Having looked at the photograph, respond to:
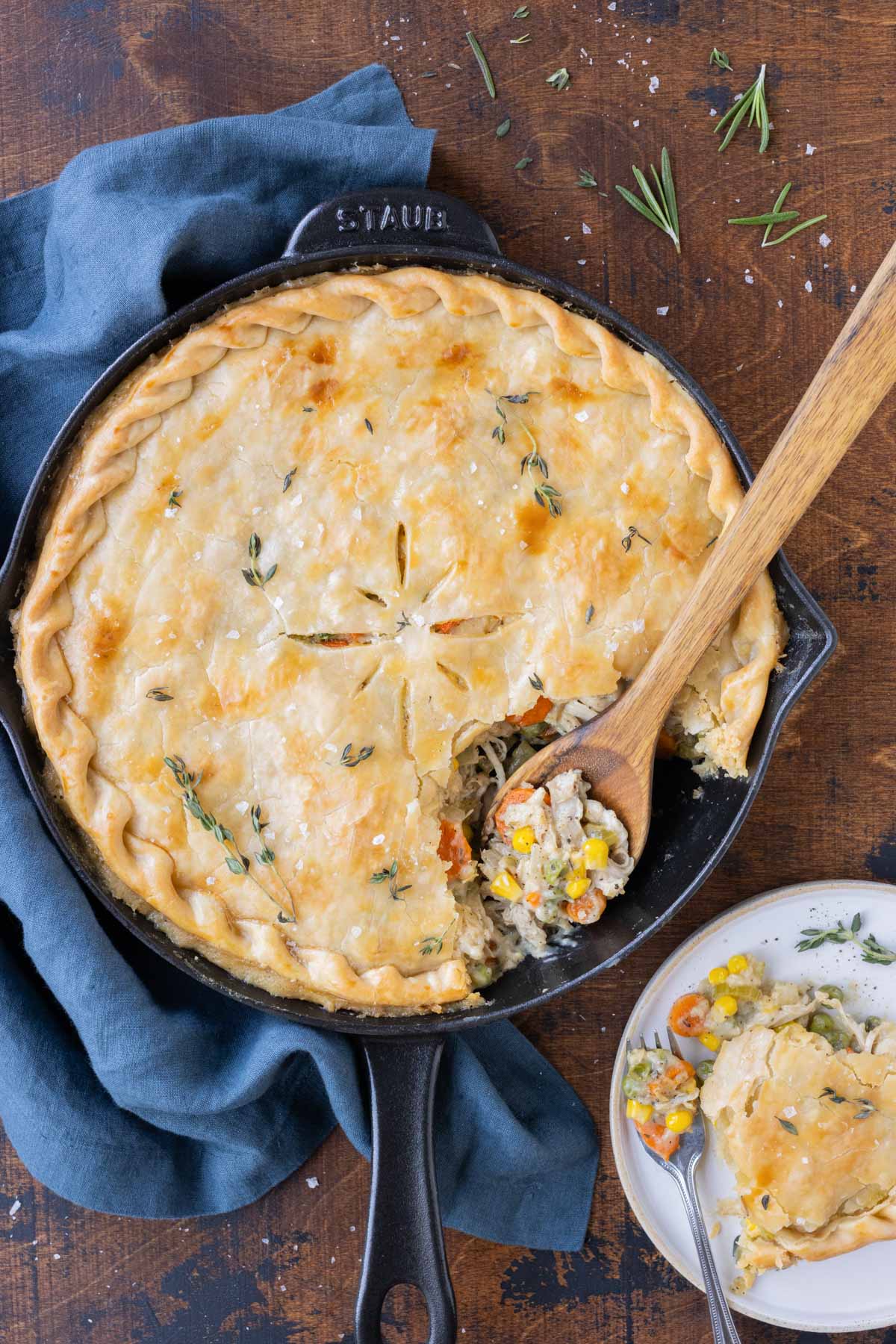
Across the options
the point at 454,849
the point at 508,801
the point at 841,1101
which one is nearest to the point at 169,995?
the point at 454,849

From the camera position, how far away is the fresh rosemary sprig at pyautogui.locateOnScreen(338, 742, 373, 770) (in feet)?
8.23

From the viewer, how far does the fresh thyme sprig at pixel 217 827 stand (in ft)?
8.15

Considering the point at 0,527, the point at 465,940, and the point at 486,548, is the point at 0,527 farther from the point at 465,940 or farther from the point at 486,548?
the point at 465,940

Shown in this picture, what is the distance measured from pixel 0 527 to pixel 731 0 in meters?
2.49

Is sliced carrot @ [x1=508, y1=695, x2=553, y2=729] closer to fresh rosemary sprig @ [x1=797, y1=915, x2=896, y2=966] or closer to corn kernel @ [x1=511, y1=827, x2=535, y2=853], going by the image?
corn kernel @ [x1=511, y1=827, x2=535, y2=853]

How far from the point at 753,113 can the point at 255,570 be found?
1875 mm

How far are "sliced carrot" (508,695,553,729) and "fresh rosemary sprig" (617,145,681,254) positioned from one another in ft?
4.43

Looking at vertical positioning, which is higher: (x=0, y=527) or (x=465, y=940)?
(x=0, y=527)

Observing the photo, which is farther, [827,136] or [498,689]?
[827,136]

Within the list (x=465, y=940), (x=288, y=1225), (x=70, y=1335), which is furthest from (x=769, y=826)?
(x=70, y=1335)

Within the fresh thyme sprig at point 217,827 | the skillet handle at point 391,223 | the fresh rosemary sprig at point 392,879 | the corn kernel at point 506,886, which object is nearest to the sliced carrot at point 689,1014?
the corn kernel at point 506,886

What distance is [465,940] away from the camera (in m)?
2.65

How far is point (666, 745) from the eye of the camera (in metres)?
2.80

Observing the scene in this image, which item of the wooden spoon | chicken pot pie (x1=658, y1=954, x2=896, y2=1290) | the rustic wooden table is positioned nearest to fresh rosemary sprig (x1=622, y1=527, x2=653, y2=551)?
the wooden spoon
